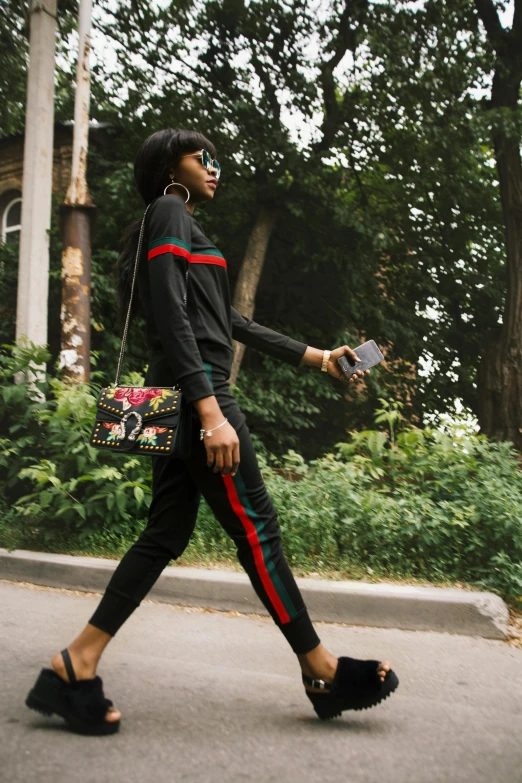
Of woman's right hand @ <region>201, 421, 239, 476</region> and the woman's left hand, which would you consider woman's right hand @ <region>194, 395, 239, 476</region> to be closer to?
woman's right hand @ <region>201, 421, 239, 476</region>

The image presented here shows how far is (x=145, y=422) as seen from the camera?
2527 millimetres

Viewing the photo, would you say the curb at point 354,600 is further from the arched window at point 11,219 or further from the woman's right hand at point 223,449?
the arched window at point 11,219

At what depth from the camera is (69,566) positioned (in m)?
4.71

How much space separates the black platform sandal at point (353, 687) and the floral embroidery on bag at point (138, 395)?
106 cm

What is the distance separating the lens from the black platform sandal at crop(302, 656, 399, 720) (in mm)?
2523

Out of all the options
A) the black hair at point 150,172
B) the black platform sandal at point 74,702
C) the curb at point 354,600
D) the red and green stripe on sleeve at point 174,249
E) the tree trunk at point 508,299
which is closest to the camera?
the black platform sandal at point 74,702

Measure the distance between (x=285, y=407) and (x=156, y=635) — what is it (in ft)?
29.7

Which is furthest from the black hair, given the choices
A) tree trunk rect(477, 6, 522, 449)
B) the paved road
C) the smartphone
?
tree trunk rect(477, 6, 522, 449)

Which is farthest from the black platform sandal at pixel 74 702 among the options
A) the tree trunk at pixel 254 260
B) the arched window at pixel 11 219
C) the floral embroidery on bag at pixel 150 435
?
the arched window at pixel 11 219

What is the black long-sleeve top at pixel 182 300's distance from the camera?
2.46 metres

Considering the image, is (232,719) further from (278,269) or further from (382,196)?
(382,196)

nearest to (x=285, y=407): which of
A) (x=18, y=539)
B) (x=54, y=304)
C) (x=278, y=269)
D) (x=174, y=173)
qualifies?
(x=278, y=269)

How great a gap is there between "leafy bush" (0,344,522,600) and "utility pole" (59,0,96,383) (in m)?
1.14

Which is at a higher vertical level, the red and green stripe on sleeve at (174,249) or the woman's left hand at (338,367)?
the red and green stripe on sleeve at (174,249)
